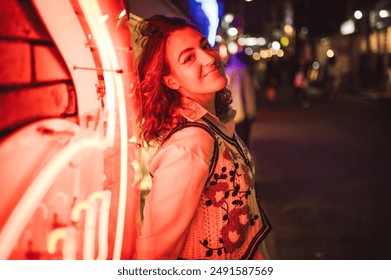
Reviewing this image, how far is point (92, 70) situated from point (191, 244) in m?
0.72

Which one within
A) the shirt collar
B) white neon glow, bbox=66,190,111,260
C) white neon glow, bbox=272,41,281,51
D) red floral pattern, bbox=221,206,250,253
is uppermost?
the shirt collar

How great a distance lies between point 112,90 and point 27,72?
1.47 feet

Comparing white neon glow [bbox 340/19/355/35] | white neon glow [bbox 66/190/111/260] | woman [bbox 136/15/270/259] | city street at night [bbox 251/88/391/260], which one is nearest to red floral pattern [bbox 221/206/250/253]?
woman [bbox 136/15/270/259]

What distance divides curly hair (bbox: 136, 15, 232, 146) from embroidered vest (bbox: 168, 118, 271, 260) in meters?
0.09

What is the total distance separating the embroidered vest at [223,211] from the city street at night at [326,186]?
329cm

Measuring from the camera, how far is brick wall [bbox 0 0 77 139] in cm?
144

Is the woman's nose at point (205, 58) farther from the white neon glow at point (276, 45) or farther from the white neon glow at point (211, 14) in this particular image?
the white neon glow at point (276, 45)

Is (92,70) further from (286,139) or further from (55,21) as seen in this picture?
(286,139)

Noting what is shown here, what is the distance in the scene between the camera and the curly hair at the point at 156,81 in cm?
208

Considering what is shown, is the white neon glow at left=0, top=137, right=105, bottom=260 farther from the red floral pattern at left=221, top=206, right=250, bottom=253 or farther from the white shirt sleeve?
the red floral pattern at left=221, top=206, right=250, bottom=253

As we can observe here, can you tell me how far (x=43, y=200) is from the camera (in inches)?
64.2

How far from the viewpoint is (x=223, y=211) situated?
2.11m

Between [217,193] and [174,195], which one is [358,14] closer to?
[217,193]
